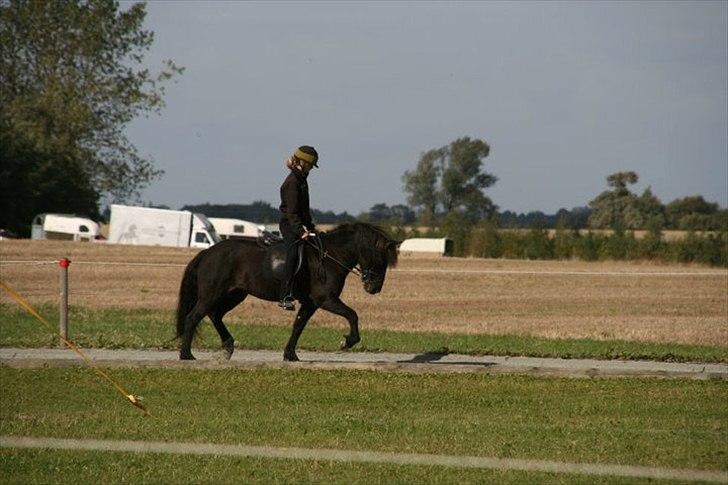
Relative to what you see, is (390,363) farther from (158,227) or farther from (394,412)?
(158,227)

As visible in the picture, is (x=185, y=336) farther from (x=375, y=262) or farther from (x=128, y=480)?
(x=128, y=480)

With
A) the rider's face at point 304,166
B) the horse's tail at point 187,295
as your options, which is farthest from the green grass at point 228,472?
the horse's tail at point 187,295

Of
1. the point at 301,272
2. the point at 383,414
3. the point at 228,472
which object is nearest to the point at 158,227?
the point at 301,272

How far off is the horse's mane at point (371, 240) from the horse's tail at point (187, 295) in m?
2.06

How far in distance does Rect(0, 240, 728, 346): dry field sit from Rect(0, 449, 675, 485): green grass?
44.7 ft

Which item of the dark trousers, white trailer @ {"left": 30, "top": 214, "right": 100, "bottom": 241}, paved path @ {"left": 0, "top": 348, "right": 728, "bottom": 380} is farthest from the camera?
white trailer @ {"left": 30, "top": 214, "right": 100, "bottom": 241}

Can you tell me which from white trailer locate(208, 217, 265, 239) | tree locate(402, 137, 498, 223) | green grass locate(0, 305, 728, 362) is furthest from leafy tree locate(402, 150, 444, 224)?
green grass locate(0, 305, 728, 362)

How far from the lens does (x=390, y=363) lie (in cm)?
1762

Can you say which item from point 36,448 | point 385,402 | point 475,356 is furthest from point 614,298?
point 36,448

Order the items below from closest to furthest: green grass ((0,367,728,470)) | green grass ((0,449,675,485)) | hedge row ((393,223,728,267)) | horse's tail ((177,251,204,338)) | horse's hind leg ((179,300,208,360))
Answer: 1. green grass ((0,449,675,485))
2. green grass ((0,367,728,470))
3. horse's hind leg ((179,300,208,360))
4. horse's tail ((177,251,204,338))
5. hedge row ((393,223,728,267))

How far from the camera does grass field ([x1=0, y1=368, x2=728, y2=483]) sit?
11914mm

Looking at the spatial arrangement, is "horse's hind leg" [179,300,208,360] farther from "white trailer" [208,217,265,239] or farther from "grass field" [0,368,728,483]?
"white trailer" [208,217,265,239]

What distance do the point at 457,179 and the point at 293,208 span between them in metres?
124

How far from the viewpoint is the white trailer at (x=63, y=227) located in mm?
74812
